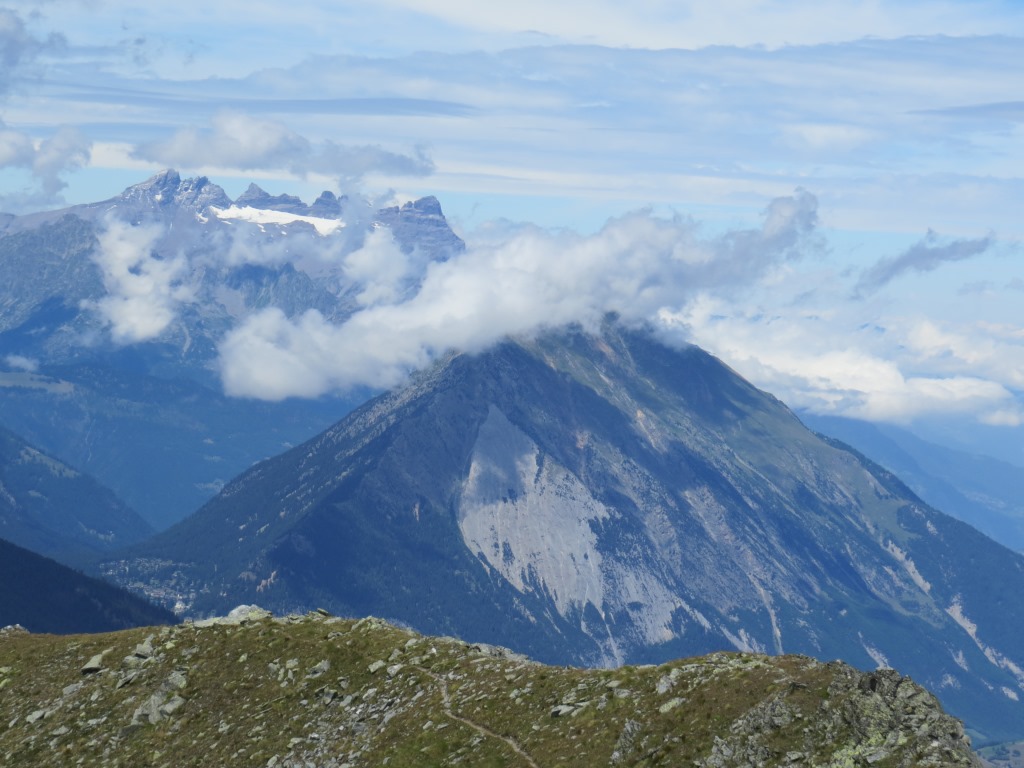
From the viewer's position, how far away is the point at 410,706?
385 feet

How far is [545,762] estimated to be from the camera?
10212cm

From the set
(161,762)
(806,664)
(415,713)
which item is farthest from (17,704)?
(806,664)

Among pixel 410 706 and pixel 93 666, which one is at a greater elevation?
pixel 410 706

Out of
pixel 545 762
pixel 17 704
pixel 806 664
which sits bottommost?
pixel 17 704

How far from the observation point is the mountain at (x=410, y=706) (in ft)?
314

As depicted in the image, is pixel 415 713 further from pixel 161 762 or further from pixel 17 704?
pixel 17 704

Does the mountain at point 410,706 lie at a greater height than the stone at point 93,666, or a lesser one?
greater

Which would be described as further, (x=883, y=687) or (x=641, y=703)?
(x=641, y=703)

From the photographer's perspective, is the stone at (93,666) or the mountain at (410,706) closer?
the mountain at (410,706)

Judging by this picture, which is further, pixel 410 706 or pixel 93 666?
pixel 93 666

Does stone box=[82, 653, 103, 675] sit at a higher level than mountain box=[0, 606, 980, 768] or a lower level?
lower

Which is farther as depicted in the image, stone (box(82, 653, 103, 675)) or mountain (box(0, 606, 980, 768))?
stone (box(82, 653, 103, 675))

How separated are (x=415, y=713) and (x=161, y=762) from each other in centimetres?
2290

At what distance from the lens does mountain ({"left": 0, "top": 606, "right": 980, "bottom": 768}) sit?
95.6m
